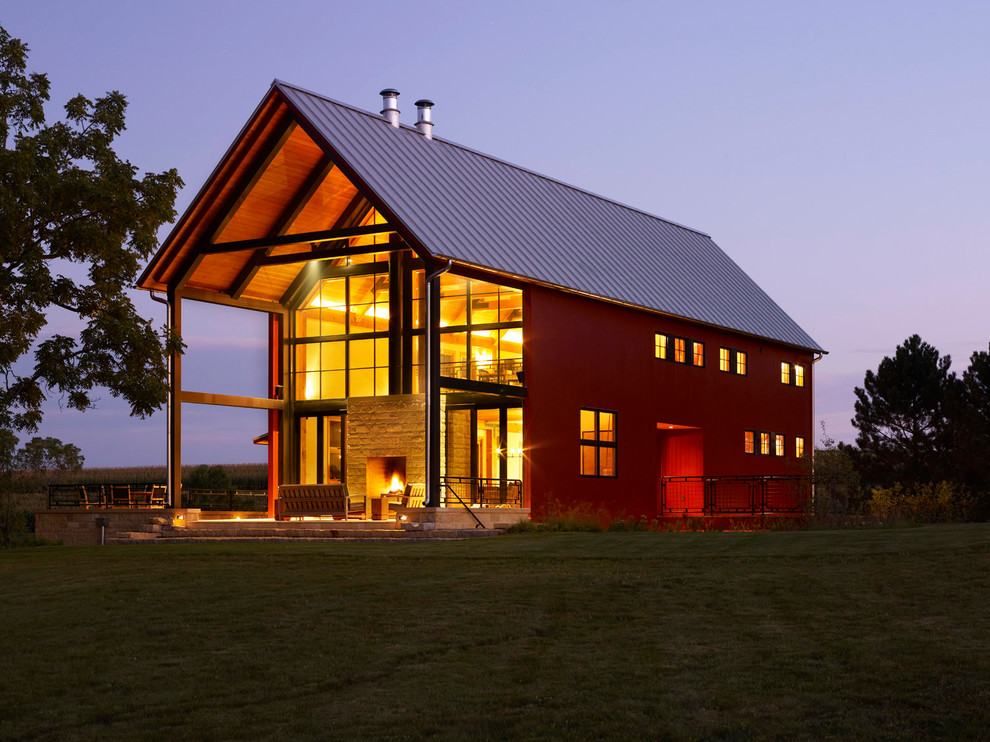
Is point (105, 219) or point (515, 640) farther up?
point (105, 219)

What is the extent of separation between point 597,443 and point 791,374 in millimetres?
11893

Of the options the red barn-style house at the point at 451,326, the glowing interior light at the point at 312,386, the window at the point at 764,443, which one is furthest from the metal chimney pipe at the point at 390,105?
the window at the point at 764,443

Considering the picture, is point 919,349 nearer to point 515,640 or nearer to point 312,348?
point 312,348

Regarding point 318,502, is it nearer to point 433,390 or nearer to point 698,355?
point 433,390

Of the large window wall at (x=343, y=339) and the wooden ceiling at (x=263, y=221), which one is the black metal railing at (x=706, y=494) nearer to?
the large window wall at (x=343, y=339)

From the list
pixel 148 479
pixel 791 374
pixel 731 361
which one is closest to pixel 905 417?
pixel 791 374

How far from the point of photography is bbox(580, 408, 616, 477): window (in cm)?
2873

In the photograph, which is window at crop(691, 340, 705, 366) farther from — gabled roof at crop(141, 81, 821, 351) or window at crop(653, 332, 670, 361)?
window at crop(653, 332, 670, 361)

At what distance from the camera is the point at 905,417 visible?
37469 millimetres

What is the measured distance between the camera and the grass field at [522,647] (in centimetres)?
925

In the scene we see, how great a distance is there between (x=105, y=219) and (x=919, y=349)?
82.3 feet

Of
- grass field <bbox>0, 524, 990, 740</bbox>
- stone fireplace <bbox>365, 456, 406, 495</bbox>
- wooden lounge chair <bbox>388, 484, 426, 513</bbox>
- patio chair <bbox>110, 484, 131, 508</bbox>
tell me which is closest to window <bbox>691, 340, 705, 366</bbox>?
stone fireplace <bbox>365, 456, 406, 495</bbox>

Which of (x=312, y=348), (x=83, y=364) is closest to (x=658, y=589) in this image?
(x=83, y=364)

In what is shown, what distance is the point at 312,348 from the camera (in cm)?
3191
